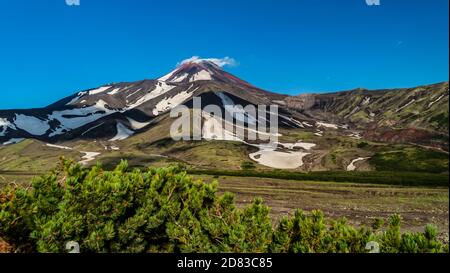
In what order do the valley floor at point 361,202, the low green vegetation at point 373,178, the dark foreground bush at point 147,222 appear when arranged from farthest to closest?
the low green vegetation at point 373,178
the valley floor at point 361,202
the dark foreground bush at point 147,222

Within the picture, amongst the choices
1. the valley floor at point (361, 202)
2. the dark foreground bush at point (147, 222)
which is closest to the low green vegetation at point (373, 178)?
the valley floor at point (361, 202)

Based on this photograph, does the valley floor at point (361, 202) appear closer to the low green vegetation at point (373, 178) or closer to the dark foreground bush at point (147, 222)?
the low green vegetation at point (373, 178)

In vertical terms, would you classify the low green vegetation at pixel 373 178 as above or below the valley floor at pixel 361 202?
above

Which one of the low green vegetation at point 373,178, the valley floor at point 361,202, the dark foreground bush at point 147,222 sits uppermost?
the low green vegetation at point 373,178

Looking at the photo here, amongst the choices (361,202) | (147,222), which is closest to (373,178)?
(361,202)

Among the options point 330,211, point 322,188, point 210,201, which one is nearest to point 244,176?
point 322,188

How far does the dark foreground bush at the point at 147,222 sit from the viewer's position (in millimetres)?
12367

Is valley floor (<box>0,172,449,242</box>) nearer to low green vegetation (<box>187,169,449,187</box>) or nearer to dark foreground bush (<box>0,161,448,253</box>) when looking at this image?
low green vegetation (<box>187,169,449,187</box>)
